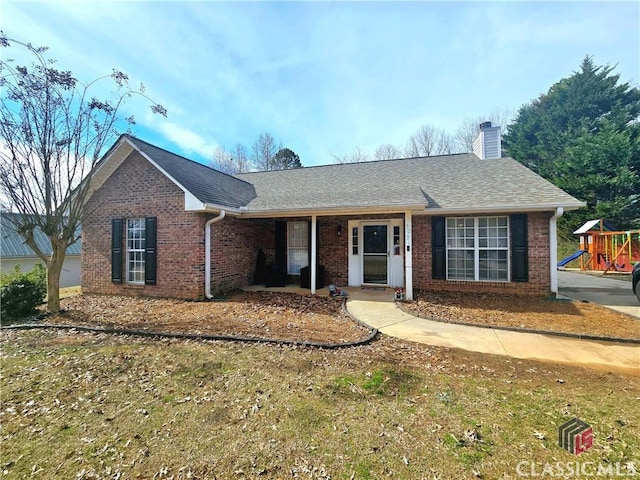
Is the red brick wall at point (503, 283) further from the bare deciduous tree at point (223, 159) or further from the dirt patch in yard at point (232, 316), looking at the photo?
the bare deciduous tree at point (223, 159)

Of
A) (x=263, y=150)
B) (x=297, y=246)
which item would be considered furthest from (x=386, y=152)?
(x=297, y=246)

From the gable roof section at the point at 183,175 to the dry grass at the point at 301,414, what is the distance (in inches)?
184

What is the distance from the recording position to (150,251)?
865 centimetres

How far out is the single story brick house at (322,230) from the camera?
7.96 metres

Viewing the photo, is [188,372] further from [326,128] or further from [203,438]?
[326,128]

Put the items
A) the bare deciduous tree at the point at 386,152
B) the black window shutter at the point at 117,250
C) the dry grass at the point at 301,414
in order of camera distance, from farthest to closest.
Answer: the bare deciduous tree at the point at 386,152 < the black window shutter at the point at 117,250 < the dry grass at the point at 301,414

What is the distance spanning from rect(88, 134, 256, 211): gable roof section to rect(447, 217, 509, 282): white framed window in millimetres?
6942

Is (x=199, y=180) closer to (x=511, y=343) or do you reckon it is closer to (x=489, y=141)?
(x=511, y=343)

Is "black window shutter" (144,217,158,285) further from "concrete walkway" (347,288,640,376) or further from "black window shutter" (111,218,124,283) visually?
"concrete walkway" (347,288,640,376)

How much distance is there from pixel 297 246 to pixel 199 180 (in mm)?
4059

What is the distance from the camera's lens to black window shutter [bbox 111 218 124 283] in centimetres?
907

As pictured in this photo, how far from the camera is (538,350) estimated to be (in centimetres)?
446

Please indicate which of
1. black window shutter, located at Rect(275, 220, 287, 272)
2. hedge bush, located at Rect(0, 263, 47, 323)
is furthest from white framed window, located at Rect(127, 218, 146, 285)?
black window shutter, located at Rect(275, 220, 287, 272)

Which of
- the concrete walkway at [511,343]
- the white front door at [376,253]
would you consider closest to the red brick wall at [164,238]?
the white front door at [376,253]
